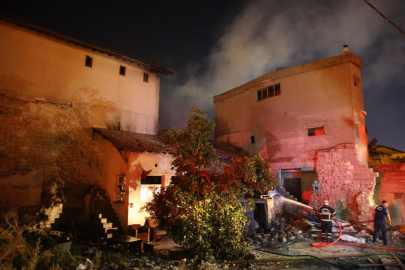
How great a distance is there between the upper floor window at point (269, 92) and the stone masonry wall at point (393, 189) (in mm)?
8497

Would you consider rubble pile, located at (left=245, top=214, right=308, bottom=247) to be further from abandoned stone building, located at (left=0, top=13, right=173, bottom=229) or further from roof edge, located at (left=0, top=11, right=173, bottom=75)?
roof edge, located at (left=0, top=11, right=173, bottom=75)

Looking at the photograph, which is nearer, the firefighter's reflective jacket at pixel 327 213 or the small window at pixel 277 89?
the firefighter's reflective jacket at pixel 327 213

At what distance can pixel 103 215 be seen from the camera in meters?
14.6

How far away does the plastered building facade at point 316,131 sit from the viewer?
54.0ft

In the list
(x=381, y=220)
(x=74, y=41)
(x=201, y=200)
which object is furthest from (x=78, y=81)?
(x=381, y=220)

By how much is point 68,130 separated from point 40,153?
78.9 inches

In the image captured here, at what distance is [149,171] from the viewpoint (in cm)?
1536

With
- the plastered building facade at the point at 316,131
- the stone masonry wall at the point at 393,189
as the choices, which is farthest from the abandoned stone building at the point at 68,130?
the stone masonry wall at the point at 393,189

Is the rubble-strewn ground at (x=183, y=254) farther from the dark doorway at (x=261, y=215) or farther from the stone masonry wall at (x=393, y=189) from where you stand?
the stone masonry wall at (x=393, y=189)

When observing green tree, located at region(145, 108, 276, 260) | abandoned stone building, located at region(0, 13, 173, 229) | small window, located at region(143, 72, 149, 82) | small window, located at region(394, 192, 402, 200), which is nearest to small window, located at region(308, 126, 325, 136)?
small window, located at region(394, 192, 402, 200)

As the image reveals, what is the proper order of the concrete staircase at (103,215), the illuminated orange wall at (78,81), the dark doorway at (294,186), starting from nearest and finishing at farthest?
the concrete staircase at (103,215) → the illuminated orange wall at (78,81) → the dark doorway at (294,186)

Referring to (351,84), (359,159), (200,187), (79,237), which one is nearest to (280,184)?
(359,159)

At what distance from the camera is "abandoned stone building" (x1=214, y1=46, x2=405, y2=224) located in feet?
53.7

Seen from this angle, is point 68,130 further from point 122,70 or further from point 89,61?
point 122,70
